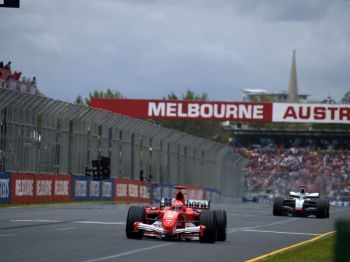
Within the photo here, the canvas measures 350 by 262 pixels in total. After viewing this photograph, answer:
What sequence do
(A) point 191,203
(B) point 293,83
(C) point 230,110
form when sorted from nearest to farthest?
(A) point 191,203 → (C) point 230,110 → (B) point 293,83

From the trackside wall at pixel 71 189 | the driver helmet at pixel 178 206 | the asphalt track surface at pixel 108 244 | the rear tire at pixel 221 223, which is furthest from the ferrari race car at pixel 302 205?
the driver helmet at pixel 178 206

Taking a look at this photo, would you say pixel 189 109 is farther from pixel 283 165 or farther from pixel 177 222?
pixel 177 222

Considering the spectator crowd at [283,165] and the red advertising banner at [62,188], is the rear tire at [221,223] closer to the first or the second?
the red advertising banner at [62,188]

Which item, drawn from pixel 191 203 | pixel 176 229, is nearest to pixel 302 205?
pixel 191 203

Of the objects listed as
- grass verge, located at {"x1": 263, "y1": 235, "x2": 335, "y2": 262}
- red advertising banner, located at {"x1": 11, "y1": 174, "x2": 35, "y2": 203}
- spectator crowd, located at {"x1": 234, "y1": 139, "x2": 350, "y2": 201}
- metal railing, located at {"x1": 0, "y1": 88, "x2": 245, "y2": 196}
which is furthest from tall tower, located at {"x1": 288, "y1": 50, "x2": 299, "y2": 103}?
grass verge, located at {"x1": 263, "y1": 235, "x2": 335, "y2": 262}

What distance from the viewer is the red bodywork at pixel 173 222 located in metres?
16.5

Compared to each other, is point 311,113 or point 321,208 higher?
point 311,113

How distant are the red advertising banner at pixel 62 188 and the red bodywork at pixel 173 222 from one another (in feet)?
75.0

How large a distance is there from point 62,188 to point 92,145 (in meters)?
5.83

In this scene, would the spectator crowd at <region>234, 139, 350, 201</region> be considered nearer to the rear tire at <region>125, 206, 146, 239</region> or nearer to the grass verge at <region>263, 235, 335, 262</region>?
the grass verge at <region>263, 235, 335, 262</region>

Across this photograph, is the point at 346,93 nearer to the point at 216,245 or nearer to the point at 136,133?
the point at 136,133

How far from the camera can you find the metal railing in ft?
117

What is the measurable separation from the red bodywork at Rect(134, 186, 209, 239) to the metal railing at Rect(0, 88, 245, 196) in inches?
649

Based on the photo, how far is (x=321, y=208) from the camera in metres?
34.5
